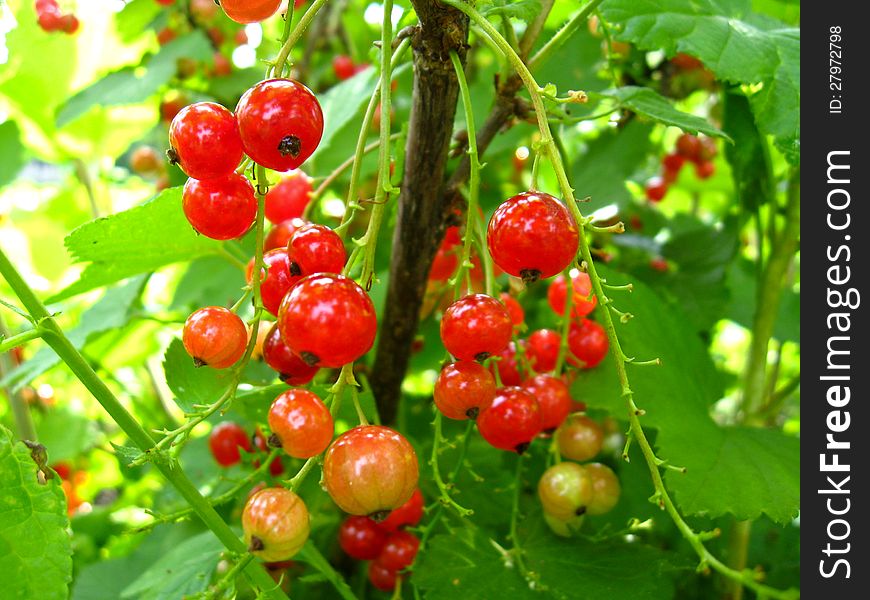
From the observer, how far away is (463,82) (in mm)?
542

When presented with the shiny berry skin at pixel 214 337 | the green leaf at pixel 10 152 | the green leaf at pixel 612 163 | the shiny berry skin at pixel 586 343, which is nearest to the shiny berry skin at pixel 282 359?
the shiny berry skin at pixel 214 337

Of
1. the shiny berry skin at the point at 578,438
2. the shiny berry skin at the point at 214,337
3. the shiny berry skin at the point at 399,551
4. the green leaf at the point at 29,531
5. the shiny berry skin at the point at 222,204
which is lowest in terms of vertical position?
the shiny berry skin at the point at 399,551

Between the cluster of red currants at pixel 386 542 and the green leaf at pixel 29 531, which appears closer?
the green leaf at pixel 29 531

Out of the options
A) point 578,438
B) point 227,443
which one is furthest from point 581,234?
point 227,443

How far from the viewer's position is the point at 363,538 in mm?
760

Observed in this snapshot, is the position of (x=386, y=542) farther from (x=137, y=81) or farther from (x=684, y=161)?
(x=684, y=161)

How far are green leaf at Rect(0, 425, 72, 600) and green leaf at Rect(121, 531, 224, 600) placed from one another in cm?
20

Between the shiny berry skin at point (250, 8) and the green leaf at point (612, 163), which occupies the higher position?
the shiny berry skin at point (250, 8)

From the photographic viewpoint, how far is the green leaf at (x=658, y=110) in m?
0.67

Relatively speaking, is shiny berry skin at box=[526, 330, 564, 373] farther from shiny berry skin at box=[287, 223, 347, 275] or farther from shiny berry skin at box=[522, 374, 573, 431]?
shiny berry skin at box=[287, 223, 347, 275]

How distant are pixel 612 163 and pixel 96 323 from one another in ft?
2.66

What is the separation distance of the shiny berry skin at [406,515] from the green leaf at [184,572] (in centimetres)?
17

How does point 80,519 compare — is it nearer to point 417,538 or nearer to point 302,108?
point 417,538

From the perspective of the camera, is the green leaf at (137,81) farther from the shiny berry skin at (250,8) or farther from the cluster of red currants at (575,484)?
the cluster of red currants at (575,484)
